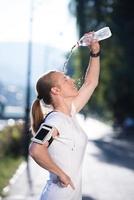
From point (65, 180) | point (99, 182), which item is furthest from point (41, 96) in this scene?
point (99, 182)

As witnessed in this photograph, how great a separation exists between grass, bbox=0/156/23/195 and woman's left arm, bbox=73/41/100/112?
9.91 meters

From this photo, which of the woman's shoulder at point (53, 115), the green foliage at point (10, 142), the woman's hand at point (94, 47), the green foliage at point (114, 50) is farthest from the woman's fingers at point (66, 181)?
the green foliage at point (114, 50)

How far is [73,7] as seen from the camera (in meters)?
35.7

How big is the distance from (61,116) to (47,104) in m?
0.21

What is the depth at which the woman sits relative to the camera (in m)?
4.42

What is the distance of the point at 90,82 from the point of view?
517 cm

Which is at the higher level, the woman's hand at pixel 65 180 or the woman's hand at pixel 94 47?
the woman's hand at pixel 94 47

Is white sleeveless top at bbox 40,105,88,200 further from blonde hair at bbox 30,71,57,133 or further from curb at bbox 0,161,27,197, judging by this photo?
curb at bbox 0,161,27,197

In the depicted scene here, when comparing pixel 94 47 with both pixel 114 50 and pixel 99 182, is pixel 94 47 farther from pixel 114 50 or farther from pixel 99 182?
pixel 114 50

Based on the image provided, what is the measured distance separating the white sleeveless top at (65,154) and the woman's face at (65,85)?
15 cm

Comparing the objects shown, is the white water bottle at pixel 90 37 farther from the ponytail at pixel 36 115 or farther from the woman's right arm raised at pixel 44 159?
the woman's right arm raised at pixel 44 159

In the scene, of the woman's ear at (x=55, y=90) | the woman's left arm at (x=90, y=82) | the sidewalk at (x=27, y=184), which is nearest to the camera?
the woman's ear at (x=55, y=90)

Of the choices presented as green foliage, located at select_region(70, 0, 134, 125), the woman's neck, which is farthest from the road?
the woman's neck

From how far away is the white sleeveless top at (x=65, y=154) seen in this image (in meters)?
4.51
